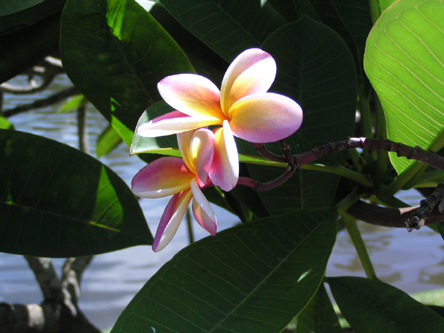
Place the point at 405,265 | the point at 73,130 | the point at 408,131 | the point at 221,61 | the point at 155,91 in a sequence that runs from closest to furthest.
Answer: the point at 408,131, the point at 155,91, the point at 221,61, the point at 405,265, the point at 73,130

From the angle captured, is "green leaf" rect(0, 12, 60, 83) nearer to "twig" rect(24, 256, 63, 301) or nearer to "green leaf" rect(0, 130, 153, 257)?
"green leaf" rect(0, 130, 153, 257)

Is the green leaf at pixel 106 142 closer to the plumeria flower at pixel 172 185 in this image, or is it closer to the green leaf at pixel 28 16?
the green leaf at pixel 28 16

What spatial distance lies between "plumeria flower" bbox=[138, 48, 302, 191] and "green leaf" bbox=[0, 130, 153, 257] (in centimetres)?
27

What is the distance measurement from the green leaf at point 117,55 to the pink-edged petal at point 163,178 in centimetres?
21

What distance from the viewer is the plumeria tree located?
0.35 meters

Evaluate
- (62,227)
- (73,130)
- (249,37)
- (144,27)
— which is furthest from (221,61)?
(73,130)

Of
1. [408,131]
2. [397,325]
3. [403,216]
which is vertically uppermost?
[408,131]

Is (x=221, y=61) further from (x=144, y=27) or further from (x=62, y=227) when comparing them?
(x=62, y=227)

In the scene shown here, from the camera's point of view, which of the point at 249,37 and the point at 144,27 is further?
the point at 249,37

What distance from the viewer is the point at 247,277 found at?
48 centimetres

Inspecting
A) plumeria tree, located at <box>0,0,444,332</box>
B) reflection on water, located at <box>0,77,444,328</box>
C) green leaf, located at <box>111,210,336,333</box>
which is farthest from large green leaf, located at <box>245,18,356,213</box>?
reflection on water, located at <box>0,77,444,328</box>

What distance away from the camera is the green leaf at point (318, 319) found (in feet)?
1.83

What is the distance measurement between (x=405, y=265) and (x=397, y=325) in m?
0.62

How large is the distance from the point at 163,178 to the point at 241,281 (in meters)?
0.17
